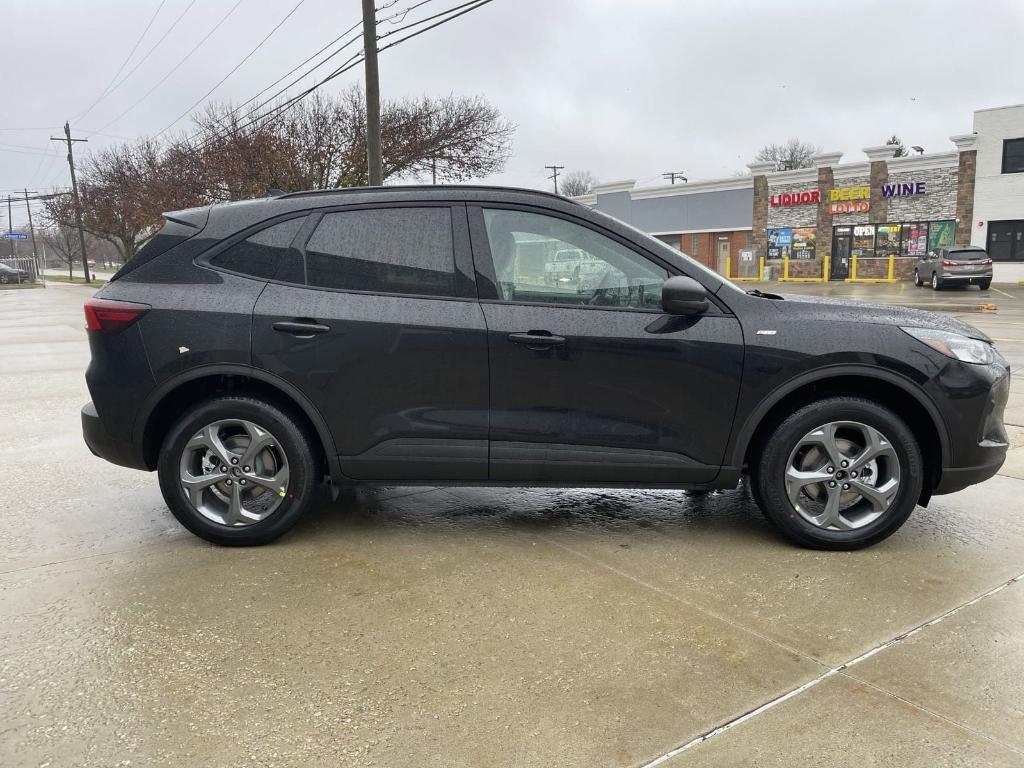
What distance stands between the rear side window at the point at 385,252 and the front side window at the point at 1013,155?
38.5m

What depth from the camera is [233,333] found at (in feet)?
12.6

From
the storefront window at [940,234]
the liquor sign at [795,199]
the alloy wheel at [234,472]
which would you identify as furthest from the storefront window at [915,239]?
the alloy wheel at [234,472]

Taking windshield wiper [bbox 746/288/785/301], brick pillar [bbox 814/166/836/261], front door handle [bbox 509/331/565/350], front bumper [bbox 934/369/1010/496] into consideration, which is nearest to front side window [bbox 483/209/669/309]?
front door handle [bbox 509/331/565/350]

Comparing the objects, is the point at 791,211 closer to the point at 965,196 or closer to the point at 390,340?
the point at 965,196

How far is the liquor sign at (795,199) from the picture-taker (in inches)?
1575

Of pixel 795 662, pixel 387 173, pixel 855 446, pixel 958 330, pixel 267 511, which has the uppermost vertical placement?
pixel 387 173

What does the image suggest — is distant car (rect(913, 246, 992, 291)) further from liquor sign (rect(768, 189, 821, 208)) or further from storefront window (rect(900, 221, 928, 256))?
liquor sign (rect(768, 189, 821, 208))

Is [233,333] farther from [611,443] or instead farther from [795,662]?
[795,662]

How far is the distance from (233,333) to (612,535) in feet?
7.18

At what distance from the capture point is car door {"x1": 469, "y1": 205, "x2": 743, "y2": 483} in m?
3.79

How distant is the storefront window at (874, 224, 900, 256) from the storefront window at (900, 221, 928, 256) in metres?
0.35

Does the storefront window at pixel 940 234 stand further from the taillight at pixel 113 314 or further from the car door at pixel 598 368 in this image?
the taillight at pixel 113 314

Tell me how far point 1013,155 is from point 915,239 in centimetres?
510

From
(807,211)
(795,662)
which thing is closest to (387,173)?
(807,211)
